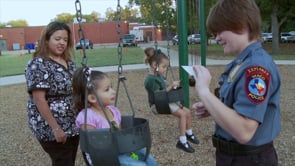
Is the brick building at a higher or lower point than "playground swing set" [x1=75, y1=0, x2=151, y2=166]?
higher

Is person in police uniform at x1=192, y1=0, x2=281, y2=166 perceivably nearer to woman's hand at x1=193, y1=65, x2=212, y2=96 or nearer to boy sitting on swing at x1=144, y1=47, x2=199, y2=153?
woman's hand at x1=193, y1=65, x2=212, y2=96

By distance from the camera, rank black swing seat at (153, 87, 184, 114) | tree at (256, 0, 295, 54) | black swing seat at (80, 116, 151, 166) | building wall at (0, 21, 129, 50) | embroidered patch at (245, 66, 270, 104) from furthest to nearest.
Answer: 1. building wall at (0, 21, 129, 50)
2. tree at (256, 0, 295, 54)
3. black swing seat at (153, 87, 184, 114)
4. black swing seat at (80, 116, 151, 166)
5. embroidered patch at (245, 66, 270, 104)

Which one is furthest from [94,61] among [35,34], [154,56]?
[35,34]

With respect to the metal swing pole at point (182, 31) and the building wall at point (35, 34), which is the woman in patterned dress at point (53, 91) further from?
the building wall at point (35, 34)

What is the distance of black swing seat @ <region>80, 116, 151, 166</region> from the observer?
5.92ft

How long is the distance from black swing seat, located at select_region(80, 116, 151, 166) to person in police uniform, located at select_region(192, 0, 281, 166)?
393mm

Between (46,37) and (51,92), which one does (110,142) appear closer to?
(51,92)

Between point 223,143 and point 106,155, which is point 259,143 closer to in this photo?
point 223,143

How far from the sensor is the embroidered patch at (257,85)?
1.57 meters

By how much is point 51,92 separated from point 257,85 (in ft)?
5.63

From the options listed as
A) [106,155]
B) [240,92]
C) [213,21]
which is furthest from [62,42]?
[240,92]

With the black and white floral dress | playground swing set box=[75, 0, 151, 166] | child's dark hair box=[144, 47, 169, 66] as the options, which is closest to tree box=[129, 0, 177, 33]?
child's dark hair box=[144, 47, 169, 66]

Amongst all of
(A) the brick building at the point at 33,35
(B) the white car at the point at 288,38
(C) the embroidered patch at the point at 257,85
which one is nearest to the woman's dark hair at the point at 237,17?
(C) the embroidered patch at the point at 257,85

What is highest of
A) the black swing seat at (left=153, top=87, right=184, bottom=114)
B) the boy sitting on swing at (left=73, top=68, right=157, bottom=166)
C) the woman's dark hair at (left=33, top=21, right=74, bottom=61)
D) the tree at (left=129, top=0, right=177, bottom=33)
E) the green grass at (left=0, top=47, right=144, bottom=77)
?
the tree at (left=129, top=0, right=177, bottom=33)
